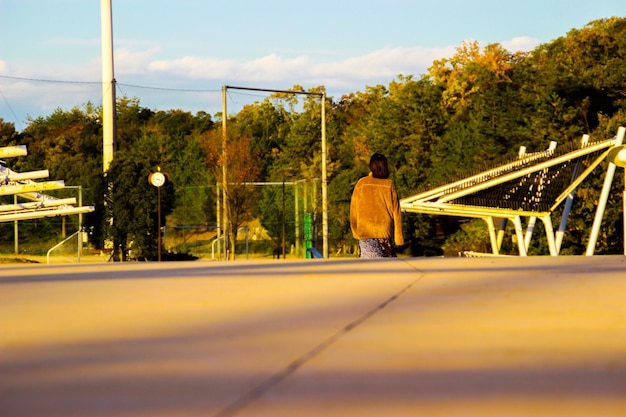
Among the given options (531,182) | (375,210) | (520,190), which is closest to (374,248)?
(375,210)

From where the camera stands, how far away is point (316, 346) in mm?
5434

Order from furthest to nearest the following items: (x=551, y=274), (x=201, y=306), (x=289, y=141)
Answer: (x=289, y=141)
(x=551, y=274)
(x=201, y=306)

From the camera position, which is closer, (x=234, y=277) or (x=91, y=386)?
(x=91, y=386)

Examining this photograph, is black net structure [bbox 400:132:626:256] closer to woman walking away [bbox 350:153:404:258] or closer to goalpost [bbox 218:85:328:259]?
goalpost [bbox 218:85:328:259]

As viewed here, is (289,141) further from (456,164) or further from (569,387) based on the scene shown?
(569,387)

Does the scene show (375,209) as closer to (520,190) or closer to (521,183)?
(521,183)

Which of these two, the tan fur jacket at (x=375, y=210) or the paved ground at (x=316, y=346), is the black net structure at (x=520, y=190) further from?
the paved ground at (x=316, y=346)

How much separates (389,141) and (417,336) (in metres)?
69.3

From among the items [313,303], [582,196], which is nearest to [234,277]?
[313,303]

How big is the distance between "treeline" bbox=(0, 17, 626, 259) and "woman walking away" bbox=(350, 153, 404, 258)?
27.8 m

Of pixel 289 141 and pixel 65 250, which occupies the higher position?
pixel 289 141

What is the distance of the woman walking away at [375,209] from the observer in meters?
13.6

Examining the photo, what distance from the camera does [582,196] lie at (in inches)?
2178

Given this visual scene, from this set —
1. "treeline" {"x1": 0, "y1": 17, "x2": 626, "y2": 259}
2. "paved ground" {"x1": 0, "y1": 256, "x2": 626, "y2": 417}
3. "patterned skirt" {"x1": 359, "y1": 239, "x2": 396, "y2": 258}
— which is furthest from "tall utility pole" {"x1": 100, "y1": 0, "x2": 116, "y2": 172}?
"paved ground" {"x1": 0, "y1": 256, "x2": 626, "y2": 417}
